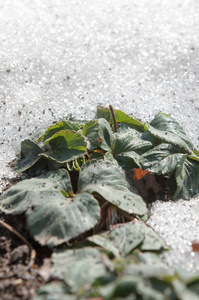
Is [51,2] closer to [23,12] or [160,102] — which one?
[23,12]

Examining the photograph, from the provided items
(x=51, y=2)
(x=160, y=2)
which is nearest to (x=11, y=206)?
(x=51, y=2)

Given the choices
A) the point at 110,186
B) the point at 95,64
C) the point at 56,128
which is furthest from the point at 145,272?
the point at 95,64

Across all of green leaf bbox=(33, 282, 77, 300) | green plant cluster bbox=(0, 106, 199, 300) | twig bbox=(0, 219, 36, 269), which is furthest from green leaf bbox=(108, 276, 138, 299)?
twig bbox=(0, 219, 36, 269)

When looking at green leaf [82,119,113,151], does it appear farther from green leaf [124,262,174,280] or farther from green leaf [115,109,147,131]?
green leaf [124,262,174,280]

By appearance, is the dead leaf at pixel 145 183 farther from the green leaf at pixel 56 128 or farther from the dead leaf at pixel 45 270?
the dead leaf at pixel 45 270

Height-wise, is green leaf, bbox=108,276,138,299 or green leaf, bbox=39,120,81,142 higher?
green leaf, bbox=39,120,81,142
